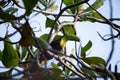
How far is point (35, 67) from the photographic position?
571 millimetres

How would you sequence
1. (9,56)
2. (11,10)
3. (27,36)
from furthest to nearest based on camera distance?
(11,10)
(9,56)
(27,36)

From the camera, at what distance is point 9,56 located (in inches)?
31.5

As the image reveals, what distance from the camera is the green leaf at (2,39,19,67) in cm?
78

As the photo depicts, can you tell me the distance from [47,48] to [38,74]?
0.07m

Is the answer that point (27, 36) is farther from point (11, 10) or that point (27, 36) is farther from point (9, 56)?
point (11, 10)

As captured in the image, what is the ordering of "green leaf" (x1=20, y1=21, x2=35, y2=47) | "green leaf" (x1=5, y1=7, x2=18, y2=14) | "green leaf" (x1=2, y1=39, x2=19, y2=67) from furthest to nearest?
"green leaf" (x1=5, y1=7, x2=18, y2=14) → "green leaf" (x1=2, y1=39, x2=19, y2=67) → "green leaf" (x1=20, y1=21, x2=35, y2=47)

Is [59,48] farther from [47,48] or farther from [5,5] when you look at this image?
[5,5]

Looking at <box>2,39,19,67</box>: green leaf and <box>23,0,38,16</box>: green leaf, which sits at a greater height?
<box>23,0,38,16</box>: green leaf

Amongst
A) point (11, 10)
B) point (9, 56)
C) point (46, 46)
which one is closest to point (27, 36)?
point (46, 46)

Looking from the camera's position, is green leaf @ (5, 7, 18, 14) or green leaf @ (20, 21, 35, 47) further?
green leaf @ (5, 7, 18, 14)

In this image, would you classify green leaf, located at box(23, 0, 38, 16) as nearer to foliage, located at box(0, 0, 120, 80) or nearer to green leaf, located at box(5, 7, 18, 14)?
foliage, located at box(0, 0, 120, 80)

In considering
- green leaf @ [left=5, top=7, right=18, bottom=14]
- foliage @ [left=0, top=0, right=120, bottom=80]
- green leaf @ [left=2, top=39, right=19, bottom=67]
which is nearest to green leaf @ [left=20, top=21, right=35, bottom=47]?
foliage @ [left=0, top=0, right=120, bottom=80]

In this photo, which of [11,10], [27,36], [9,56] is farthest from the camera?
[11,10]

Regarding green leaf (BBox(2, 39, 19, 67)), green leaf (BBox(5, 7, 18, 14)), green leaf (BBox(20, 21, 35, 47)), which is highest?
green leaf (BBox(5, 7, 18, 14))
